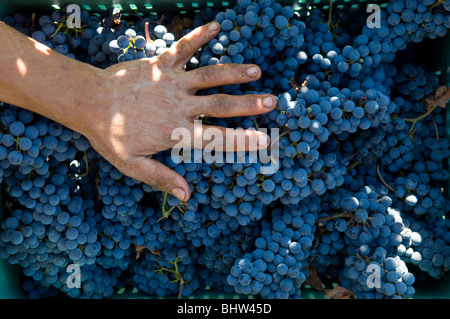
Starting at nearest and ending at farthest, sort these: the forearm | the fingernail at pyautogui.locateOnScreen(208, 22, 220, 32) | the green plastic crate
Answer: the forearm, the fingernail at pyautogui.locateOnScreen(208, 22, 220, 32), the green plastic crate

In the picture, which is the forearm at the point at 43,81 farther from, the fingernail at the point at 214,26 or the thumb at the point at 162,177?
the fingernail at the point at 214,26

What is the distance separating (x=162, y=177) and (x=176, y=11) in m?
0.70

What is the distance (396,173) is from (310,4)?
78 centimetres

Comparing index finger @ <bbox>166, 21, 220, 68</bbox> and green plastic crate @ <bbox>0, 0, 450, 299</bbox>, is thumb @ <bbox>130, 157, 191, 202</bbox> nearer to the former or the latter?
index finger @ <bbox>166, 21, 220, 68</bbox>

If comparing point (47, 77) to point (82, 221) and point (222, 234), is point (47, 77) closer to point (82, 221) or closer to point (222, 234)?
point (82, 221)

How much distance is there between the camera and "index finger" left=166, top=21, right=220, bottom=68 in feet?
5.07

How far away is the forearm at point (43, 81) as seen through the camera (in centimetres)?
145

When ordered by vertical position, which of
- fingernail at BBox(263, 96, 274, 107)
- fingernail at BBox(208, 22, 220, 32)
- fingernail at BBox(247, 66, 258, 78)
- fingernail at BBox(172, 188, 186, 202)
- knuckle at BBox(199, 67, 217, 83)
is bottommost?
fingernail at BBox(172, 188, 186, 202)

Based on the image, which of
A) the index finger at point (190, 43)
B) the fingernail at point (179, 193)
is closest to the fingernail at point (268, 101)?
the index finger at point (190, 43)

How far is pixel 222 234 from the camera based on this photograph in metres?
1.82

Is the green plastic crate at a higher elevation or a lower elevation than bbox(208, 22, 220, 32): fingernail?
lower

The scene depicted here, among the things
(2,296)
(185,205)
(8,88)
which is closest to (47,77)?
(8,88)

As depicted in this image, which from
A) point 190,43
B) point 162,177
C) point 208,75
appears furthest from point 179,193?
point 190,43

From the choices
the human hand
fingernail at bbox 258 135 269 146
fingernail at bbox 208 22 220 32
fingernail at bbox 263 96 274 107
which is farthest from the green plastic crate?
fingernail at bbox 258 135 269 146
